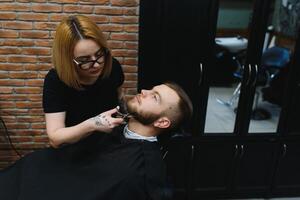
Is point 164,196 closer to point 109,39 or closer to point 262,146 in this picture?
point 109,39

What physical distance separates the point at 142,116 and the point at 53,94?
0.43 meters

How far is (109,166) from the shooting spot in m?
1.34

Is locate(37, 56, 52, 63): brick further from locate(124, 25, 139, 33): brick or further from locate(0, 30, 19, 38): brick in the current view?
locate(124, 25, 139, 33): brick

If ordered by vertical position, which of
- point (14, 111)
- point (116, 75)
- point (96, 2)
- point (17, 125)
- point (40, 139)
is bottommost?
point (40, 139)

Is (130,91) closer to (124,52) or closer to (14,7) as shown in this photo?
(124,52)

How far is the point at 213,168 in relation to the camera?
8.20 feet

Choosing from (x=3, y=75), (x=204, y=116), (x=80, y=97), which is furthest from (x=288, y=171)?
(x=3, y=75)

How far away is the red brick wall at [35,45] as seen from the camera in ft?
6.78

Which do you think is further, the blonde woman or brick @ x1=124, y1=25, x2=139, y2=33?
brick @ x1=124, y1=25, x2=139, y2=33

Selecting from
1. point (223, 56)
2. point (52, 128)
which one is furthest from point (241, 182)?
point (52, 128)

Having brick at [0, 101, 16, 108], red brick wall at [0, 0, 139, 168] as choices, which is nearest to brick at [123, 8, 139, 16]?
red brick wall at [0, 0, 139, 168]

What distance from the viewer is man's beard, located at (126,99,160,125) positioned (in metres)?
1.35

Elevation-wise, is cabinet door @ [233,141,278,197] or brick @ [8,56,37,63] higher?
brick @ [8,56,37,63]

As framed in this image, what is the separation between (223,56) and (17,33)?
4.83 feet
